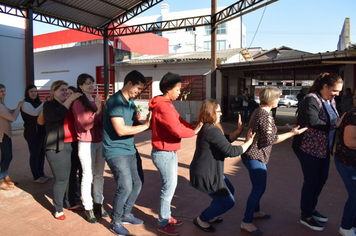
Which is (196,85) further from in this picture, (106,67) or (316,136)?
(316,136)

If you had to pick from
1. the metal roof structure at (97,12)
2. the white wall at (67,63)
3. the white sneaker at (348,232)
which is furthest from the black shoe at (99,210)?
the white wall at (67,63)

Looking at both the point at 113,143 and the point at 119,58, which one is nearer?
the point at 113,143

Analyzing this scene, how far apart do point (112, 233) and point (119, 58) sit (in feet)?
53.6

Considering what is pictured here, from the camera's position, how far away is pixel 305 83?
112 feet

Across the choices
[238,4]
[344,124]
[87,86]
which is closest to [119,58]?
[238,4]

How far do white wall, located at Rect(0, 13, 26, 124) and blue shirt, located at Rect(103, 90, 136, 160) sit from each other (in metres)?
12.7

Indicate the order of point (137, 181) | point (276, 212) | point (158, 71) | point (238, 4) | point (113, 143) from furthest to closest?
point (158, 71), point (238, 4), point (276, 212), point (137, 181), point (113, 143)

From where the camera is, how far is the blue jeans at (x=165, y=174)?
2801mm

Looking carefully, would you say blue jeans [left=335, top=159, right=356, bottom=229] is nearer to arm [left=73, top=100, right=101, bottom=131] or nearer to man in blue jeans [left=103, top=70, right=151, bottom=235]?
man in blue jeans [left=103, top=70, right=151, bottom=235]

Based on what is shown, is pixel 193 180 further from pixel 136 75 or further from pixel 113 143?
pixel 136 75

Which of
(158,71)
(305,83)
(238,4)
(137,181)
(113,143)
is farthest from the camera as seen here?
(305,83)

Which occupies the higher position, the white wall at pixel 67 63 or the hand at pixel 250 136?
the white wall at pixel 67 63

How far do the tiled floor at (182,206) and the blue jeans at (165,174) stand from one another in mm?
318

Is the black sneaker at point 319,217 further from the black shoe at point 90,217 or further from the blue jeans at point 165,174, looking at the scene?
the black shoe at point 90,217
